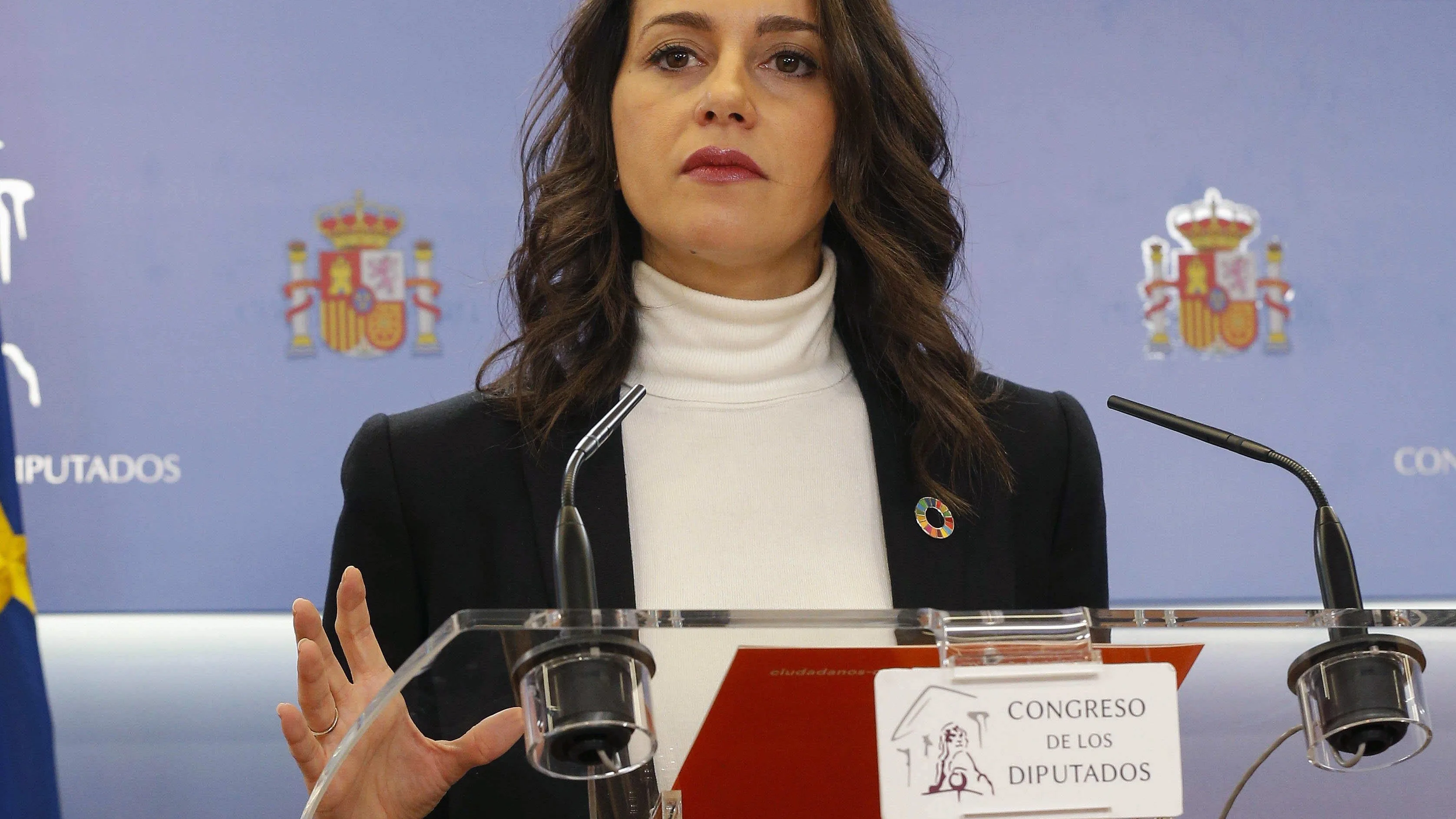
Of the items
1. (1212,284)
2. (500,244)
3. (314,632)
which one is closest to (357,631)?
(314,632)

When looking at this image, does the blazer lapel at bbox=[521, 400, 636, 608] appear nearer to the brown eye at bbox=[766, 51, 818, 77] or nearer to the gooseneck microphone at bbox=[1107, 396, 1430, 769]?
the brown eye at bbox=[766, 51, 818, 77]

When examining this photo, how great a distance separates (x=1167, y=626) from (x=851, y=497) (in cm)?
83

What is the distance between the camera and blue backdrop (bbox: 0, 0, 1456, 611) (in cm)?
235

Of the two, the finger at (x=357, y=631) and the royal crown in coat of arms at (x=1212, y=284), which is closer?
the finger at (x=357, y=631)

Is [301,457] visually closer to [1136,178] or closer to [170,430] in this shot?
[170,430]

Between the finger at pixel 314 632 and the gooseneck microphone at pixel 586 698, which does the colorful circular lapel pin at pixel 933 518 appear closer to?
the finger at pixel 314 632

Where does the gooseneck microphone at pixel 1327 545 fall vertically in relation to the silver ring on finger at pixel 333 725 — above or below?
above

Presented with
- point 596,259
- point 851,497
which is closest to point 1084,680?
point 851,497

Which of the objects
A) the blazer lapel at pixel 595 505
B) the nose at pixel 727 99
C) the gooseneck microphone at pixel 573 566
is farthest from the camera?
the nose at pixel 727 99

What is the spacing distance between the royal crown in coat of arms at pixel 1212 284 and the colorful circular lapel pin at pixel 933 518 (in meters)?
1.14

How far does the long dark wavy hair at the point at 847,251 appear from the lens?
1.55 meters

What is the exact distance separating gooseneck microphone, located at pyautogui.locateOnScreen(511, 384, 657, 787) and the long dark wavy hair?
0.84 m

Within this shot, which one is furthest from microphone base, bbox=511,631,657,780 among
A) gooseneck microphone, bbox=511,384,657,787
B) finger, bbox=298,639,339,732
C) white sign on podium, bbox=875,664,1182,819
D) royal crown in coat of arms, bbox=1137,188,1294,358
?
royal crown in coat of arms, bbox=1137,188,1294,358

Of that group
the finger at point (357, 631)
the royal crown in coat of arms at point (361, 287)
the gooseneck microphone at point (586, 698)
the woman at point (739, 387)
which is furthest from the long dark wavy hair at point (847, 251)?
the gooseneck microphone at point (586, 698)
